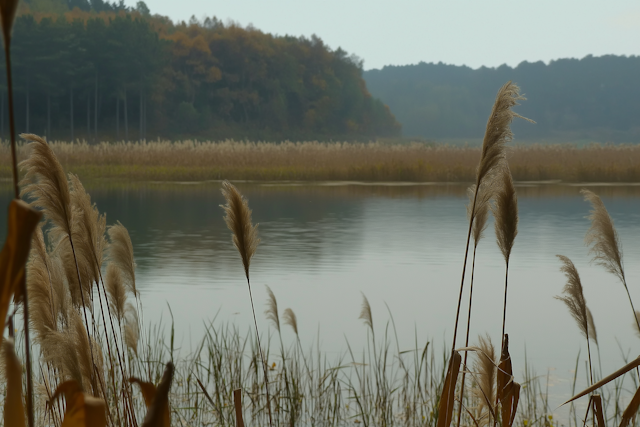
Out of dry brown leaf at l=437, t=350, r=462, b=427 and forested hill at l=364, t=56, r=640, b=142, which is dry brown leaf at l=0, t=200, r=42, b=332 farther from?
forested hill at l=364, t=56, r=640, b=142

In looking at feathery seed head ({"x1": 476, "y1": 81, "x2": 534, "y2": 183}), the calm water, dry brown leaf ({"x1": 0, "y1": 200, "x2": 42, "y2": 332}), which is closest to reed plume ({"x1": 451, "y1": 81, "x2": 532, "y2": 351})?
feathery seed head ({"x1": 476, "y1": 81, "x2": 534, "y2": 183})

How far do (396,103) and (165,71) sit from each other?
48.3m

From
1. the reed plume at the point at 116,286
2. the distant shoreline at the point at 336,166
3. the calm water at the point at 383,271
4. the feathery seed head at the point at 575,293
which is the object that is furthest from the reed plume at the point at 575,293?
the distant shoreline at the point at 336,166

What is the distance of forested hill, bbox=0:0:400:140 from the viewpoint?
3672 centimetres

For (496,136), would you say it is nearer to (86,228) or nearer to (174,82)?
(86,228)

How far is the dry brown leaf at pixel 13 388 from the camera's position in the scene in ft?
1.65

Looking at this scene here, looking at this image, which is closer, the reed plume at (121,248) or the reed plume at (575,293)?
the reed plume at (575,293)

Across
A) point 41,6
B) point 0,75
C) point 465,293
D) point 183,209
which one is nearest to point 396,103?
point 41,6

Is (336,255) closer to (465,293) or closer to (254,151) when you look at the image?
(465,293)

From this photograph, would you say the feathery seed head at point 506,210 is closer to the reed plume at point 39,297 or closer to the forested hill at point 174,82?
the reed plume at point 39,297

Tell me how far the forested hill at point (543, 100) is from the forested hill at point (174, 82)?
83.8 ft

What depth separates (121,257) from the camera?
2223 mm

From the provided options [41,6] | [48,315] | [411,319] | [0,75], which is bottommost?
[411,319]

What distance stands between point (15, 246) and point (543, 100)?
275 ft
